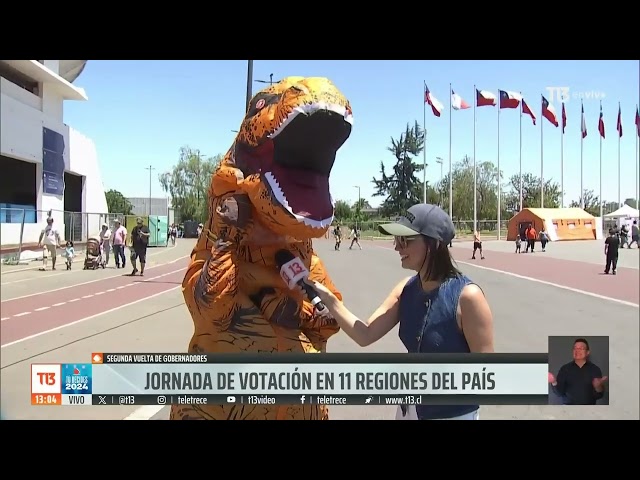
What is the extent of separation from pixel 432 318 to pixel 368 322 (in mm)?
274

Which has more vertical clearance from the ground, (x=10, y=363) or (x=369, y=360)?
(x=369, y=360)

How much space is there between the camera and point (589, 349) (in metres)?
2.26

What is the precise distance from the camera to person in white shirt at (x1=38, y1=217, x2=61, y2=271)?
550cm

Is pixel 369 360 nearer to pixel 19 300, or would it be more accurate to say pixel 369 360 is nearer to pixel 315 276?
pixel 315 276

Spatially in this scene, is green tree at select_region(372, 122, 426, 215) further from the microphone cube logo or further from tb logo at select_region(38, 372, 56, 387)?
tb logo at select_region(38, 372, 56, 387)

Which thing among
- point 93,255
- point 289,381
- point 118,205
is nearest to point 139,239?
point 93,255

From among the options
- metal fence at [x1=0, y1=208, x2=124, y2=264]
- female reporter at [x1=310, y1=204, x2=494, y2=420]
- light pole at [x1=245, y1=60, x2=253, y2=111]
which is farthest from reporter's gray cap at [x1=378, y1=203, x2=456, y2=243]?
metal fence at [x1=0, y1=208, x2=124, y2=264]

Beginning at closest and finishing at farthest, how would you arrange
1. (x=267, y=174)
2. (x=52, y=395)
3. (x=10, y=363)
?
(x=267, y=174) → (x=52, y=395) → (x=10, y=363)

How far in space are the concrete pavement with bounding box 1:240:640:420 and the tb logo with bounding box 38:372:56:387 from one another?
0.34ft

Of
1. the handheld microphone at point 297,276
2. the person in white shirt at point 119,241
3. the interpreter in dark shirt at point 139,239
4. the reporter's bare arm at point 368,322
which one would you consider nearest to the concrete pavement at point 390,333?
the reporter's bare arm at point 368,322

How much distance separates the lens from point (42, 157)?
4988mm
